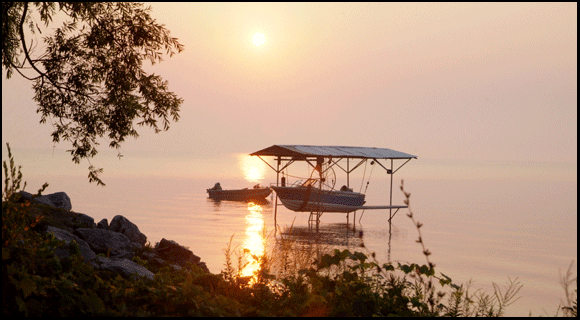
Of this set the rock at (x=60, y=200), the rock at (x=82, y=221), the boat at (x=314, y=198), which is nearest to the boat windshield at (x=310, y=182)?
the boat at (x=314, y=198)

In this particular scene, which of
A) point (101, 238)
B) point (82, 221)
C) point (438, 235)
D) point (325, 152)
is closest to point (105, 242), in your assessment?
point (101, 238)

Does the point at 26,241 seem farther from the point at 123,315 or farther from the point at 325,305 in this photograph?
the point at 325,305

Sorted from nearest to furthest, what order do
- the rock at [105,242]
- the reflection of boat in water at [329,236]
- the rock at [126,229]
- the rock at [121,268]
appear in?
the rock at [121,268]
the rock at [105,242]
the rock at [126,229]
the reflection of boat in water at [329,236]

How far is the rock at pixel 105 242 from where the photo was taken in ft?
40.4

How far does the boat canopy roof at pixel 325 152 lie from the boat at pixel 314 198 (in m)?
2.60

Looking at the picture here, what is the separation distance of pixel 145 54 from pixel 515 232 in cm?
3314

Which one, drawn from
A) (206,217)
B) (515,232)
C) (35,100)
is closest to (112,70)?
(35,100)

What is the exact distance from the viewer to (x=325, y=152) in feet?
115

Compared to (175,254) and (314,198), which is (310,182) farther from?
(175,254)

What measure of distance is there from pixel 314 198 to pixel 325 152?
4.25 meters

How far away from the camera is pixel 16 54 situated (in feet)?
49.4

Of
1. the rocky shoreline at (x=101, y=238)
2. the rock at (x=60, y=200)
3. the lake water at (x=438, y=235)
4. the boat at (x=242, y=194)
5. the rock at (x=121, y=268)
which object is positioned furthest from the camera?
the boat at (x=242, y=194)

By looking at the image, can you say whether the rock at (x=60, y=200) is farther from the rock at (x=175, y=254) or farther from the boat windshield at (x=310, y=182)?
the boat windshield at (x=310, y=182)

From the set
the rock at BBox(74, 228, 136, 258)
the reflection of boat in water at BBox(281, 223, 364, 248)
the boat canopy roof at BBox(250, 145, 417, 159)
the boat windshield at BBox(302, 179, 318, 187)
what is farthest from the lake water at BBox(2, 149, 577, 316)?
the rock at BBox(74, 228, 136, 258)
